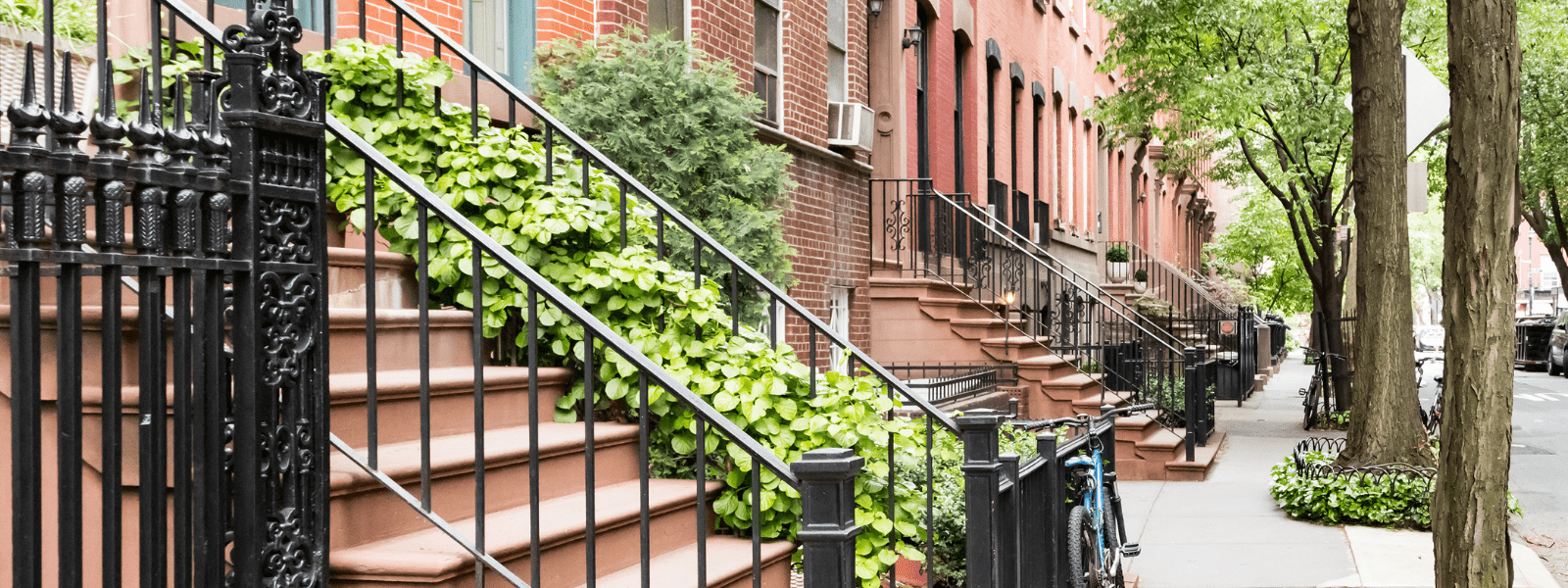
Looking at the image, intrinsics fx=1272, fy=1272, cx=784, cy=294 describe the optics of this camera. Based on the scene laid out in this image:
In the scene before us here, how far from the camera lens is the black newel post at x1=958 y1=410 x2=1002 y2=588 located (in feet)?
14.3

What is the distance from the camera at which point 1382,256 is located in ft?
35.5

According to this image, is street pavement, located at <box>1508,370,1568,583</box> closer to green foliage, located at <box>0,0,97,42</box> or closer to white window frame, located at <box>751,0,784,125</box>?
white window frame, located at <box>751,0,784,125</box>

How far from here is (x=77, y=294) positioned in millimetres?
2738

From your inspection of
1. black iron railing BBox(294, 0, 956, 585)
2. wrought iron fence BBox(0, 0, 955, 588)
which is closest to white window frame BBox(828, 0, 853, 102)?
black iron railing BBox(294, 0, 956, 585)

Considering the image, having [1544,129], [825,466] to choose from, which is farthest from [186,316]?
[1544,129]

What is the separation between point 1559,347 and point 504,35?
30906 millimetres

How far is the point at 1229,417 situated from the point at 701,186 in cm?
1359

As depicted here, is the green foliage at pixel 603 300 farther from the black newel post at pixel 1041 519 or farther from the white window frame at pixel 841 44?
the white window frame at pixel 841 44

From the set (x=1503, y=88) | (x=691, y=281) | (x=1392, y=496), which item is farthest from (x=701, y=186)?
(x=1392, y=496)

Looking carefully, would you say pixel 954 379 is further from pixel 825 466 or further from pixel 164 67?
pixel 825 466

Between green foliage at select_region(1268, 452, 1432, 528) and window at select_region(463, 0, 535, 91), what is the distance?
6358 mm

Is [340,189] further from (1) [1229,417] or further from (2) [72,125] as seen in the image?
(1) [1229,417]

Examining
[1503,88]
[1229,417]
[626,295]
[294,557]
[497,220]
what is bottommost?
[1229,417]

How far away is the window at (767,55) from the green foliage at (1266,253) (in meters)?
21.4
